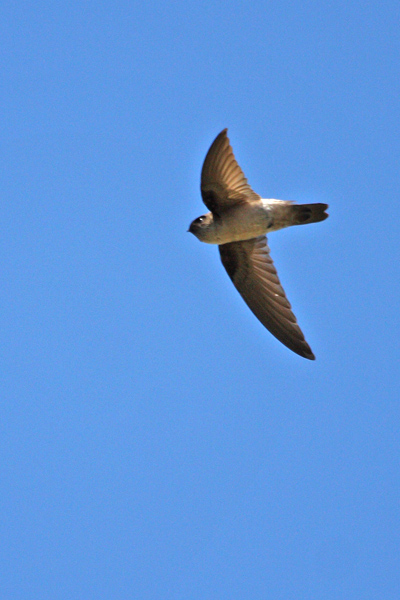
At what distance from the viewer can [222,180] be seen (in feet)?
27.1

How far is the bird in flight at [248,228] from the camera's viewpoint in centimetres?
823

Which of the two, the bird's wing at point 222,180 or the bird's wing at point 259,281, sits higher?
the bird's wing at point 222,180

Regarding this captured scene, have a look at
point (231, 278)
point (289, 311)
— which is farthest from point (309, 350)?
point (231, 278)

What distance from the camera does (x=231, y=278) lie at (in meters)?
9.15

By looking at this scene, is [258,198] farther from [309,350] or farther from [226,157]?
[309,350]

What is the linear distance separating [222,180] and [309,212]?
31.4 inches

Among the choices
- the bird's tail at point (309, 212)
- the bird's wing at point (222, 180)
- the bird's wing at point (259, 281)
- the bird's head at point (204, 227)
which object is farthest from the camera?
the bird's wing at point (259, 281)

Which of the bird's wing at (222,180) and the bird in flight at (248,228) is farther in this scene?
the bird in flight at (248,228)

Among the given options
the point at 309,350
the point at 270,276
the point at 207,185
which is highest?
the point at 207,185

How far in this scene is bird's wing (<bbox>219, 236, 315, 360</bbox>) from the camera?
29.3 feet

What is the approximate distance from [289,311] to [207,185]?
1443mm

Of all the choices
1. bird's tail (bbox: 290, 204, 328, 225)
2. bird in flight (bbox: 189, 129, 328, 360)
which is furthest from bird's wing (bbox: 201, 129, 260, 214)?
bird's tail (bbox: 290, 204, 328, 225)

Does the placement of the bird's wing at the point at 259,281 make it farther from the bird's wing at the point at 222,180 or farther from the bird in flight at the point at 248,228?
the bird's wing at the point at 222,180

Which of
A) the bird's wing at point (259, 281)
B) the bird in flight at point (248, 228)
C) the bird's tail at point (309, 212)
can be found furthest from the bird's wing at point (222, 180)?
the bird's wing at point (259, 281)
